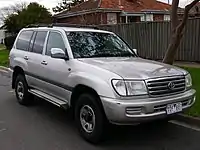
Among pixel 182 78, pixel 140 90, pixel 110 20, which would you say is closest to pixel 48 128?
pixel 140 90

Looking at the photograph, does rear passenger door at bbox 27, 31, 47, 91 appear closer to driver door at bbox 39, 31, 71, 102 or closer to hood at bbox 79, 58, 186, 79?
driver door at bbox 39, 31, 71, 102

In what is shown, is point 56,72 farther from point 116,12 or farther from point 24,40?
point 116,12

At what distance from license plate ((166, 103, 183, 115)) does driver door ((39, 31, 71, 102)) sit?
5.69ft

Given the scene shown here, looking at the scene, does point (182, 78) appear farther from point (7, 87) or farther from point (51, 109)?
point (7, 87)

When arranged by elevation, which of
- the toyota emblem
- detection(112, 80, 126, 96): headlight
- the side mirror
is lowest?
the toyota emblem

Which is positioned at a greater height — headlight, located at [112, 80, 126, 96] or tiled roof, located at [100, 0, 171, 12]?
tiled roof, located at [100, 0, 171, 12]

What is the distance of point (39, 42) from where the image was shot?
7.10 m

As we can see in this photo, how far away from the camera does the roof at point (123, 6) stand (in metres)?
30.9

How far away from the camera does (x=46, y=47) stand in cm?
670

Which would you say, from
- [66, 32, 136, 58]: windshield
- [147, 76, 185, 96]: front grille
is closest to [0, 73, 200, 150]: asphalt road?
[147, 76, 185, 96]: front grille

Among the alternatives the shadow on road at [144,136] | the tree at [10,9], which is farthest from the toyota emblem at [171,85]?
the tree at [10,9]

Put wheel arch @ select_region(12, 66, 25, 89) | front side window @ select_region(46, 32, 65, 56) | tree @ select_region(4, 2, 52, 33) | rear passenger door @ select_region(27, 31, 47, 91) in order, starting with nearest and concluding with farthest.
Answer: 1. front side window @ select_region(46, 32, 65, 56)
2. rear passenger door @ select_region(27, 31, 47, 91)
3. wheel arch @ select_region(12, 66, 25, 89)
4. tree @ select_region(4, 2, 52, 33)

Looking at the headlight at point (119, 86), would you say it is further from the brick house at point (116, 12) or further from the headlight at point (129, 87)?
the brick house at point (116, 12)

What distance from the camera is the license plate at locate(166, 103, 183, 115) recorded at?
193 inches
